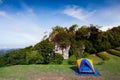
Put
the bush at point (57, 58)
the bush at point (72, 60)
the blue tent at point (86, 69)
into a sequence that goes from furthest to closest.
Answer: the bush at point (57, 58), the bush at point (72, 60), the blue tent at point (86, 69)

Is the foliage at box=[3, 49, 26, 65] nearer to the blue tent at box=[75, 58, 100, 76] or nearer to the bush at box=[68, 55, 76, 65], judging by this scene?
the bush at box=[68, 55, 76, 65]

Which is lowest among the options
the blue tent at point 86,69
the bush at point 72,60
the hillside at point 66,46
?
the blue tent at point 86,69

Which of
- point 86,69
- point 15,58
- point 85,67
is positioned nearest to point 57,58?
point 15,58

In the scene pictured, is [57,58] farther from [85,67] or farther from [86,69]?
[86,69]

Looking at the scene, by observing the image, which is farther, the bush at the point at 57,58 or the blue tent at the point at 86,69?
the bush at the point at 57,58

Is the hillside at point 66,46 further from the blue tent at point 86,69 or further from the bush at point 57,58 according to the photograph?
the blue tent at point 86,69

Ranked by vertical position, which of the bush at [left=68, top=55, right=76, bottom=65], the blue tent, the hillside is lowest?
the blue tent

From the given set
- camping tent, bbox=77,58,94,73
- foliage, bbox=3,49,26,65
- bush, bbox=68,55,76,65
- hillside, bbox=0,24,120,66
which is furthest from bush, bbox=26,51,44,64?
camping tent, bbox=77,58,94,73

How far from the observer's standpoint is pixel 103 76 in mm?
Answer: 14664

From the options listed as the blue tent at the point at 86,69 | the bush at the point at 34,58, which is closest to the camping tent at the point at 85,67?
the blue tent at the point at 86,69

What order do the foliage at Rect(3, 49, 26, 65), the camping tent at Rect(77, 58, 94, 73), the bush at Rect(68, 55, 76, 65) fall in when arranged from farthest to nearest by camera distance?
the foliage at Rect(3, 49, 26, 65)
the bush at Rect(68, 55, 76, 65)
the camping tent at Rect(77, 58, 94, 73)

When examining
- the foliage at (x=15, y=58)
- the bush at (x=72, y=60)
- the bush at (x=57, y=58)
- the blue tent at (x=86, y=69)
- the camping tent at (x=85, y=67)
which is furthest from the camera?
the bush at (x=57, y=58)

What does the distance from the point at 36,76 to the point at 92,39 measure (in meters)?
24.3

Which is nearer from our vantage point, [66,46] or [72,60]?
[72,60]
